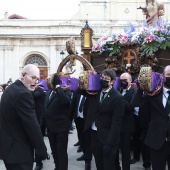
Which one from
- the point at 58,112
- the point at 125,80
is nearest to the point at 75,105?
the point at 58,112

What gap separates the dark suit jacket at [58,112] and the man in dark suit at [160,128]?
6.44 feet

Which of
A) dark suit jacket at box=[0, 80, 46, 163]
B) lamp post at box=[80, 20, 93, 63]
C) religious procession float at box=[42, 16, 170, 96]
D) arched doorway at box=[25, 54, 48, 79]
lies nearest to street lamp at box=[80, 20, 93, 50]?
lamp post at box=[80, 20, 93, 63]

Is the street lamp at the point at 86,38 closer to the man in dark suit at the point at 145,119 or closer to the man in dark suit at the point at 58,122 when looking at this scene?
the man in dark suit at the point at 58,122

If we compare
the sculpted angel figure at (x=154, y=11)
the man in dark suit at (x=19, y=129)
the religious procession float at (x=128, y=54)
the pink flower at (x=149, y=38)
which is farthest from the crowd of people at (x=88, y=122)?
the sculpted angel figure at (x=154, y=11)

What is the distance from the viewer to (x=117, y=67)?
830 centimetres

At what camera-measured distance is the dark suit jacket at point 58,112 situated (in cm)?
632

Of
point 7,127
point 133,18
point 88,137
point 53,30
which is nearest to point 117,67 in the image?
point 88,137

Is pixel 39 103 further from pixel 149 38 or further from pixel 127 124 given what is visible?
pixel 149 38

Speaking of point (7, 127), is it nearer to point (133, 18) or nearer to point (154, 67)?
point (154, 67)

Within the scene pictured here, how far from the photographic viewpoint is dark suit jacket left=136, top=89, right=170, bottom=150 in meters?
4.69

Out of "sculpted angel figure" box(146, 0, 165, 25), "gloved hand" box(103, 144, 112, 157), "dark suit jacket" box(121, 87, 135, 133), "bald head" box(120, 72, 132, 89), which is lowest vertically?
"gloved hand" box(103, 144, 112, 157)

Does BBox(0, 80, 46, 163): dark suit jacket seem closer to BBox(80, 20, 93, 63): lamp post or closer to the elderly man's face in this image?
the elderly man's face

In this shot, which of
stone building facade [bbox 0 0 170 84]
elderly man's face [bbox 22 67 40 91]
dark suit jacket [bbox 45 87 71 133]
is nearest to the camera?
elderly man's face [bbox 22 67 40 91]

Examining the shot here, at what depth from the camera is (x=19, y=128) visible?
14.2 ft
